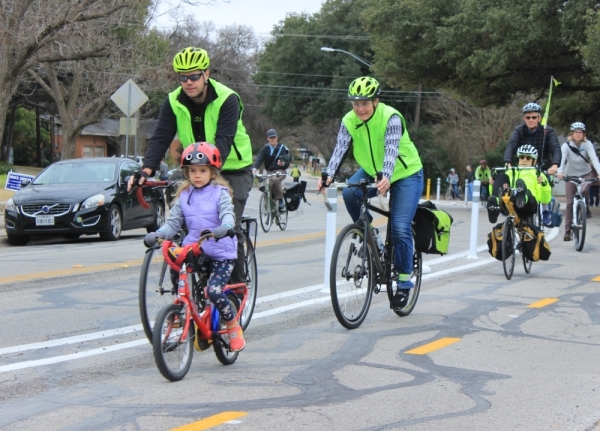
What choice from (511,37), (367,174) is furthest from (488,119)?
(367,174)

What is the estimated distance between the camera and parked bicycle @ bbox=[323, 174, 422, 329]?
7.31m

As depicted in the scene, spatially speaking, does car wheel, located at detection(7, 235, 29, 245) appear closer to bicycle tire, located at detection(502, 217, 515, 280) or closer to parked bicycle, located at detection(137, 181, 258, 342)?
bicycle tire, located at detection(502, 217, 515, 280)

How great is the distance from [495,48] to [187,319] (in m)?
25.4

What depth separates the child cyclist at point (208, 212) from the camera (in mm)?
5773

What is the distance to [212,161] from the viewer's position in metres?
5.83

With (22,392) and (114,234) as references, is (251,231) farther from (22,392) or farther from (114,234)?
(114,234)

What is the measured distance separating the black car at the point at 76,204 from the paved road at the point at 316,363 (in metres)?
4.42

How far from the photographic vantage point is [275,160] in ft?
58.3

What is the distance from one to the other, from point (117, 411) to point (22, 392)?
28.8 inches

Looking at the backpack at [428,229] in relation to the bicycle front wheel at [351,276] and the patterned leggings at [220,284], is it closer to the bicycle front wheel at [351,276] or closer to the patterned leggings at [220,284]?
the bicycle front wheel at [351,276]

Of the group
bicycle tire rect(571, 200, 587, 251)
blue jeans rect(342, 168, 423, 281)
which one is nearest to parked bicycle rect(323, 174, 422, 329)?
blue jeans rect(342, 168, 423, 281)

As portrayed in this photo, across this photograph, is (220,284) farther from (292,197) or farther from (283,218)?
(292,197)

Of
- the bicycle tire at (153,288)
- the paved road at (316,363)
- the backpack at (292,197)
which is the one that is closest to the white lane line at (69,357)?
the paved road at (316,363)

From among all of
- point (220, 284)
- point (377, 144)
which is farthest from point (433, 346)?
point (220, 284)
